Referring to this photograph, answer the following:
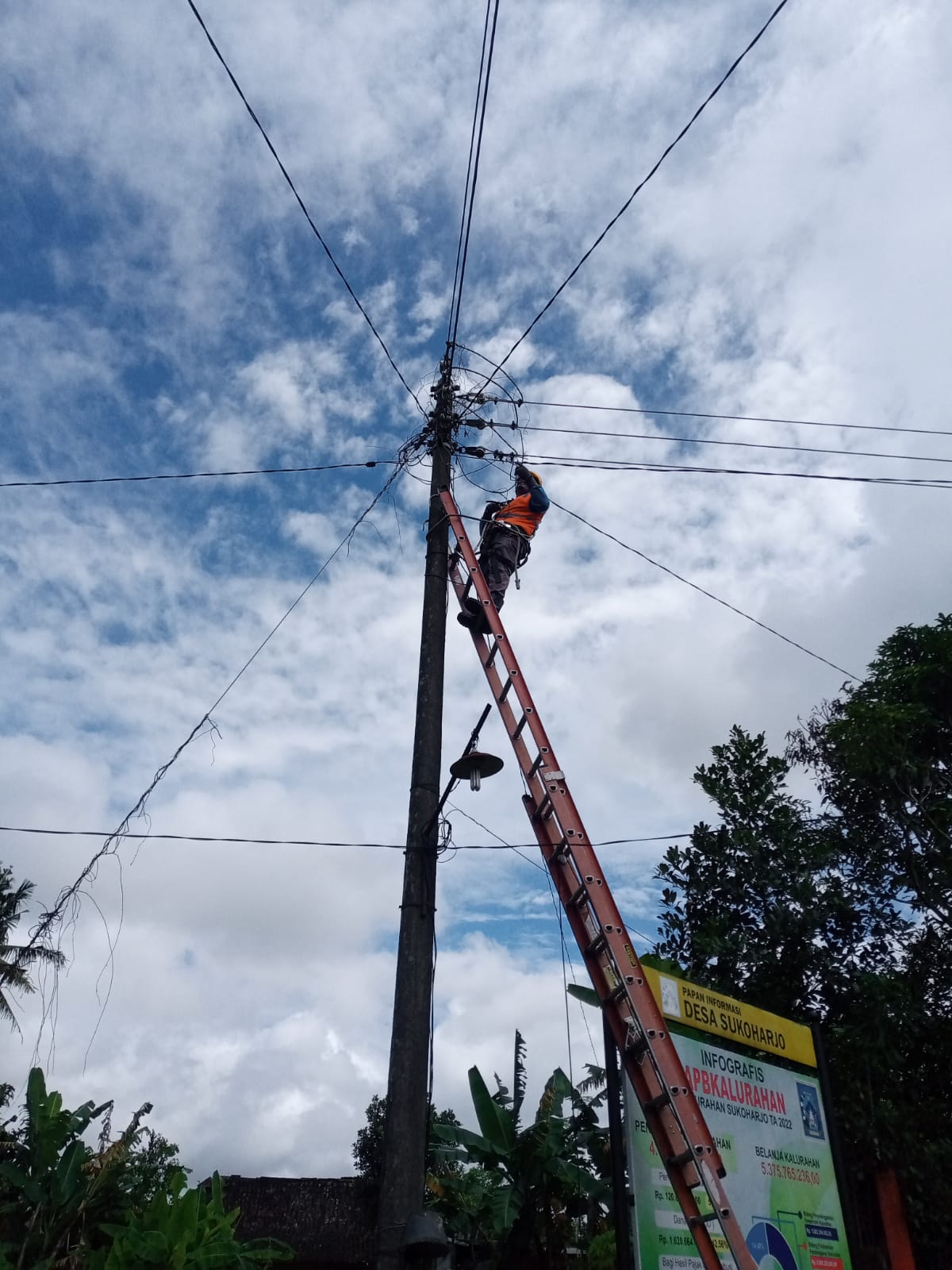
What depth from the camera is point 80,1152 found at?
8758 mm

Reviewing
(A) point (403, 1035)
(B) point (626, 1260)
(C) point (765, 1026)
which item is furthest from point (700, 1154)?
(C) point (765, 1026)

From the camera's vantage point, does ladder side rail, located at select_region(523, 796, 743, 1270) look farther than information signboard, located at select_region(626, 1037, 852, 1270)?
No

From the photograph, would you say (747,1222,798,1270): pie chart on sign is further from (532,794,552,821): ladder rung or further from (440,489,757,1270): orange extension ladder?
(532,794,552,821): ladder rung

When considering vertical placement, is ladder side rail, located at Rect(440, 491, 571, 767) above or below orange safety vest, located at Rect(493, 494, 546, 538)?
below

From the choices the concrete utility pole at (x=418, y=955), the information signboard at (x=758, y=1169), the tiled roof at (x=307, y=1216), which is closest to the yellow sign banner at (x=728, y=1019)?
the information signboard at (x=758, y=1169)

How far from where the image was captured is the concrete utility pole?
15.0 feet

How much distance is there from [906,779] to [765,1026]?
939 centimetres

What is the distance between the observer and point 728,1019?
6203 millimetres

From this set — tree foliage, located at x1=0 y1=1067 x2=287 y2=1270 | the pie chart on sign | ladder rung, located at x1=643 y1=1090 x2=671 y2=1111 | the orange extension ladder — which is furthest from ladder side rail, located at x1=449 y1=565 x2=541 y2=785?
tree foliage, located at x1=0 y1=1067 x2=287 y2=1270

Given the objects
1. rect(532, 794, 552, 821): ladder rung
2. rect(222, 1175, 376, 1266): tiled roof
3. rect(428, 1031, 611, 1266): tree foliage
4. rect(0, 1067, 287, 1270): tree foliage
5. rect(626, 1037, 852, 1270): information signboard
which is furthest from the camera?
rect(222, 1175, 376, 1266): tiled roof

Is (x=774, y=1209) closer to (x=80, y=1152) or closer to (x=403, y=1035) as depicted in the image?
(x=403, y=1035)

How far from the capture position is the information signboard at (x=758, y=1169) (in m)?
5.04

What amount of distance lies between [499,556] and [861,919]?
8.62 metres

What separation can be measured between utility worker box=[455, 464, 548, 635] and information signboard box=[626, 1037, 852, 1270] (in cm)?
342
